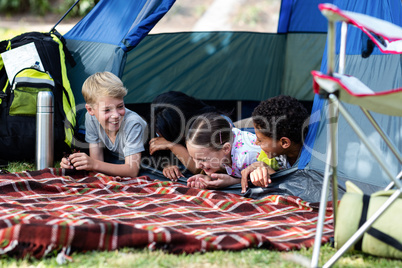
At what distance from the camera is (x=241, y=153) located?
2904 millimetres

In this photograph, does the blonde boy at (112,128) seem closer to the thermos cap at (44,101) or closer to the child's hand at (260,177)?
the thermos cap at (44,101)

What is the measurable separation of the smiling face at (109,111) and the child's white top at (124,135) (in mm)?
59

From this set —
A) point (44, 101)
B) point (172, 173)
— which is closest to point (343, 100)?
point (172, 173)

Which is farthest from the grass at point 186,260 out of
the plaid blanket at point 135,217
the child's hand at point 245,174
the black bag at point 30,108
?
the black bag at point 30,108

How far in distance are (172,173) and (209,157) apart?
295 millimetres

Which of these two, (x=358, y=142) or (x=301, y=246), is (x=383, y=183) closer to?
(x=358, y=142)

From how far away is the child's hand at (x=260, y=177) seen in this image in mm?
2621

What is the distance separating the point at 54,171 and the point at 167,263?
1448 millimetres

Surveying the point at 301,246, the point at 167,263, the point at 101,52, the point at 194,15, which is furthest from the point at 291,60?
the point at 194,15

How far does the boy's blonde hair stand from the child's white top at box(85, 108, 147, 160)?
15cm

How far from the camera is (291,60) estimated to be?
14.9 feet

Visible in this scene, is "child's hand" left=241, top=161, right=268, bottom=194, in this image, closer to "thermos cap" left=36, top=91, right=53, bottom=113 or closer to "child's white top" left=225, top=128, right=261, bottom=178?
"child's white top" left=225, top=128, right=261, bottom=178

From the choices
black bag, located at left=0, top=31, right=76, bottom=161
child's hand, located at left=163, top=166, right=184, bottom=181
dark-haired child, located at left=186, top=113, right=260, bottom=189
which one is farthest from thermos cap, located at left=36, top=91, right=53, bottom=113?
dark-haired child, located at left=186, top=113, right=260, bottom=189

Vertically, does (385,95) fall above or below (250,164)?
above
